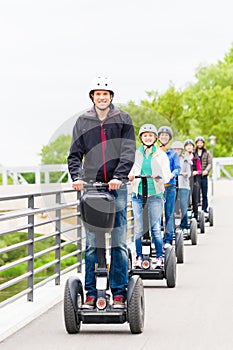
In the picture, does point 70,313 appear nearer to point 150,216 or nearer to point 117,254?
point 117,254

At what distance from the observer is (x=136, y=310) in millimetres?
7367

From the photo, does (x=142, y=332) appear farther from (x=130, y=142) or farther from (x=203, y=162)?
(x=203, y=162)

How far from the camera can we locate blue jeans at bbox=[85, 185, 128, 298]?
754cm

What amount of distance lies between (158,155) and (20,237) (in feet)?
114

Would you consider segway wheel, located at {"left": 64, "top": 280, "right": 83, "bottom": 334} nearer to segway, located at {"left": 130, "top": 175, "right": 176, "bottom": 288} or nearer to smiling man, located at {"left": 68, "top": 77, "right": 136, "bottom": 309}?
smiling man, located at {"left": 68, "top": 77, "right": 136, "bottom": 309}

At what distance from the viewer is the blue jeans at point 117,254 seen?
754 cm

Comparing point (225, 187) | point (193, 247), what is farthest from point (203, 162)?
point (225, 187)

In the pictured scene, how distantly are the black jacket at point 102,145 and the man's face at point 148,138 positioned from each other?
2.78 meters

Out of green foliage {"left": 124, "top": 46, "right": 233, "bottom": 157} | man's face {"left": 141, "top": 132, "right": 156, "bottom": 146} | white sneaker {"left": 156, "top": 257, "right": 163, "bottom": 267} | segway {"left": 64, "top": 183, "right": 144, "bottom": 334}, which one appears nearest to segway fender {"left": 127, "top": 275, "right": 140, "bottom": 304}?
segway {"left": 64, "top": 183, "right": 144, "bottom": 334}

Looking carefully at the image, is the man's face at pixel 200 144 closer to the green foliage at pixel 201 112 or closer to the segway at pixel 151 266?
the segway at pixel 151 266

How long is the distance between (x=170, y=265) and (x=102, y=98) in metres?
3.30

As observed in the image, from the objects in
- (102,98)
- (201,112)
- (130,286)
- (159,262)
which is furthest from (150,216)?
(201,112)

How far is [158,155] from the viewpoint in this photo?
1056 centimetres

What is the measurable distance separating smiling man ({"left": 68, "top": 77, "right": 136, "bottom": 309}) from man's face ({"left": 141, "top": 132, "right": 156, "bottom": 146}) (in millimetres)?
2742
